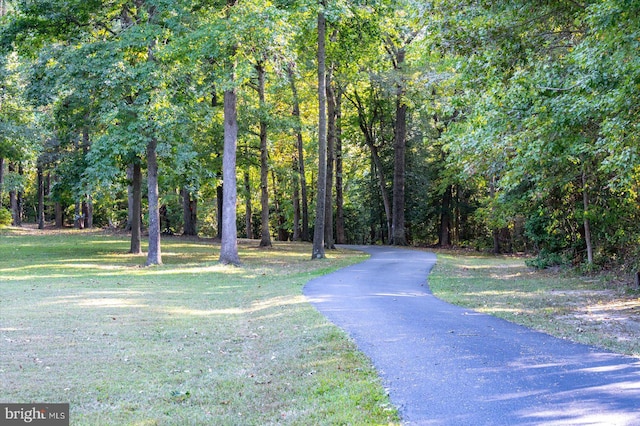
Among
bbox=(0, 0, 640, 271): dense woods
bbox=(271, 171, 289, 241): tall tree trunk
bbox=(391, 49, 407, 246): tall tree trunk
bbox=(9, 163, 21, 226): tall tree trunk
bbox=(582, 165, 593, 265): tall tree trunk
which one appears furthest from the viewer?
bbox=(271, 171, 289, 241): tall tree trunk

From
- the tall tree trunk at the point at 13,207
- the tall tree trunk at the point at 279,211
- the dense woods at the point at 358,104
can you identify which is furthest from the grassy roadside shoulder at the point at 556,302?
the tall tree trunk at the point at 13,207

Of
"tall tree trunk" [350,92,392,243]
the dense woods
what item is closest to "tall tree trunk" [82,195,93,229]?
the dense woods

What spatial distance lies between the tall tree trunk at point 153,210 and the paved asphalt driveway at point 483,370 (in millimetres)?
11992

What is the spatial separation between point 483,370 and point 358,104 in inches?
1377

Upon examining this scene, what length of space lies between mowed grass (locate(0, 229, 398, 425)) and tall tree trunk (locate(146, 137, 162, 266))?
4470 millimetres

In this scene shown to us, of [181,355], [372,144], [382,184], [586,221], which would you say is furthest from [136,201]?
[372,144]

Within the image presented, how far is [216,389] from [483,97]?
310 inches

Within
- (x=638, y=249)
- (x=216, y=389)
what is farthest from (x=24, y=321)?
(x=638, y=249)

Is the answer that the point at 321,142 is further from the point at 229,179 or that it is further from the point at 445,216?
the point at 445,216

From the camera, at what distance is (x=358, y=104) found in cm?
4003

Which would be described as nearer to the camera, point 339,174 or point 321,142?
point 321,142

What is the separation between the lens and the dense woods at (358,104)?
33.2 feet

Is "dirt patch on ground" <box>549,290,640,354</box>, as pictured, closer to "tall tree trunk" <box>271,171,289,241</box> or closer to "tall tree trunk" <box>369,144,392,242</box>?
"tall tree trunk" <box>369,144,392,242</box>

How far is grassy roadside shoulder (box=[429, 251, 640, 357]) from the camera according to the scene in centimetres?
881
